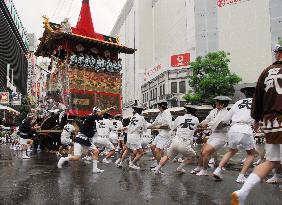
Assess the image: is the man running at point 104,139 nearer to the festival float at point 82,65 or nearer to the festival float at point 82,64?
the festival float at point 82,65

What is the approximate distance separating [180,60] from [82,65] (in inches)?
1246

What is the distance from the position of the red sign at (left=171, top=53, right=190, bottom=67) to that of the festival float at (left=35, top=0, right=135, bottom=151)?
28.4 metres

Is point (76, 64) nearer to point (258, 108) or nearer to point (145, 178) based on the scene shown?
point (145, 178)

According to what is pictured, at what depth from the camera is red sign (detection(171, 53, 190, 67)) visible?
5019 centimetres

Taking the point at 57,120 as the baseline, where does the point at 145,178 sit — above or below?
below

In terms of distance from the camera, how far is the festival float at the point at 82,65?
19953 mm

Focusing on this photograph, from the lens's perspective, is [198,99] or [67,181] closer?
[67,181]

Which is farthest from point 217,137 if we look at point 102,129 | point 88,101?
point 88,101

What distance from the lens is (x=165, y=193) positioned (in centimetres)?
552

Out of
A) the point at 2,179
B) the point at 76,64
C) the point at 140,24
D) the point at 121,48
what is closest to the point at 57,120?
the point at 76,64

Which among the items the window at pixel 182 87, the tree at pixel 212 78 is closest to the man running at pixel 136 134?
the tree at pixel 212 78

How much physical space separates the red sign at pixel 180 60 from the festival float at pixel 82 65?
28412mm

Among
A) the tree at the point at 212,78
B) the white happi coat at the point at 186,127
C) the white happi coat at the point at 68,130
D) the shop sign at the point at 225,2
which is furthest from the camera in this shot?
the shop sign at the point at 225,2

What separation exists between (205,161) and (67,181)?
118 inches
